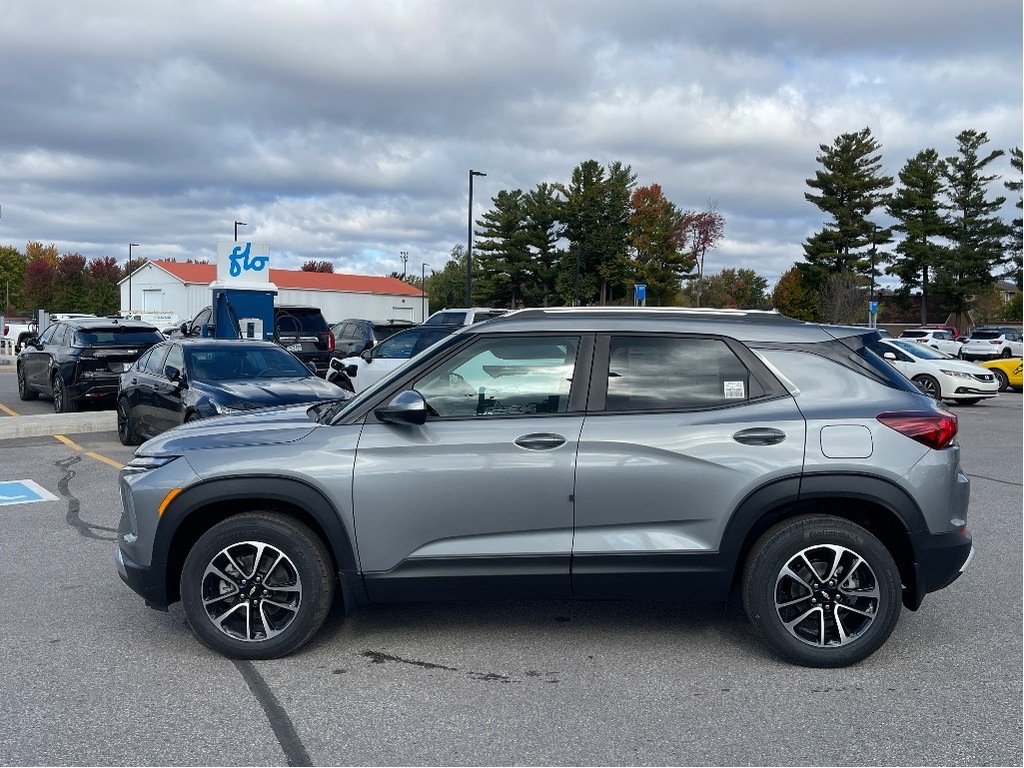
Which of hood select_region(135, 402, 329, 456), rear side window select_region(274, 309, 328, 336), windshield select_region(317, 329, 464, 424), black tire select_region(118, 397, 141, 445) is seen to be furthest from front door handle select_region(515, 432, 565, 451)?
rear side window select_region(274, 309, 328, 336)

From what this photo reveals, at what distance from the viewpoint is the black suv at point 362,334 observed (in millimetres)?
25797

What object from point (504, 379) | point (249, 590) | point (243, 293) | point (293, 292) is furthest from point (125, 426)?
point (293, 292)

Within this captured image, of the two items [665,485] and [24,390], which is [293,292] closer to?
[24,390]

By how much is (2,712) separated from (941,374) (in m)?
19.4

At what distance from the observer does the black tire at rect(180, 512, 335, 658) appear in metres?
4.69

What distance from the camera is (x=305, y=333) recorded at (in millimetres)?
22391

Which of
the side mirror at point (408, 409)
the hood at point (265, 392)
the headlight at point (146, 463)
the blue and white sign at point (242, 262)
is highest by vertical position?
the blue and white sign at point (242, 262)

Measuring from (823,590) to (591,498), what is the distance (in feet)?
3.96

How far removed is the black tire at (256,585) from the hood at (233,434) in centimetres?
37

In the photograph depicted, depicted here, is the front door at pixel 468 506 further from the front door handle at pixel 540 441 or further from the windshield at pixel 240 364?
the windshield at pixel 240 364

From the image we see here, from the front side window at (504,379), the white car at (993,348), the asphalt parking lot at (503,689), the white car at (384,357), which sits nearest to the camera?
the asphalt parking lot at (503,689)

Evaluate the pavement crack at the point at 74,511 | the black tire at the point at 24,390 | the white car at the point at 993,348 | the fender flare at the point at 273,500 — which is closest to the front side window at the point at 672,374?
the fender flare at the point at 273,500

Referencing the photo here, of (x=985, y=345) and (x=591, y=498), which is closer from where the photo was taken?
(x=591, y=498)

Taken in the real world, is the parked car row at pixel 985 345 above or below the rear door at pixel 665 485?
above
